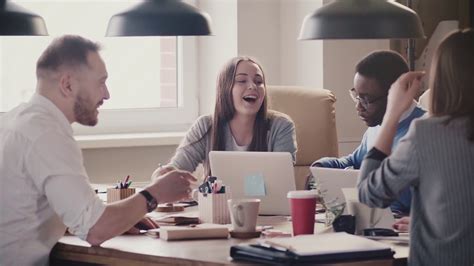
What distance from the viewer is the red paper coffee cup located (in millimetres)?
2816

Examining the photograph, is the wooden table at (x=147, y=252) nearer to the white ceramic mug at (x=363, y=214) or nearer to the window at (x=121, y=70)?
the white ceramic mug at (x=363, y=214)

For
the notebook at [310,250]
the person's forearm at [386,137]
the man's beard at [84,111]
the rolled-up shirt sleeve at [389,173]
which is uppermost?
the man's beard at [84,111]

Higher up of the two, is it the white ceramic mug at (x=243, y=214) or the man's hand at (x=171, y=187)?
the man's hand at (x=171, y=187)

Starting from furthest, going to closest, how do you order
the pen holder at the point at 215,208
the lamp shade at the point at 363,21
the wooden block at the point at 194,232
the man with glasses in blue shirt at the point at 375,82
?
the man with glasses in blue shirt at the point at 375,82
the pen holder at the point at 215,208
the lamp shade at the point at 363,21
the wooden block at the point at 194,232

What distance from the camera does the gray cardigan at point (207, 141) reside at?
400 cm

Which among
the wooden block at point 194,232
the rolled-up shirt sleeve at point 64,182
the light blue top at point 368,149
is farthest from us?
the light blue top at point 368,149

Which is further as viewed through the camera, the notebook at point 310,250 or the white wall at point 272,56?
the white wall at point 272,56

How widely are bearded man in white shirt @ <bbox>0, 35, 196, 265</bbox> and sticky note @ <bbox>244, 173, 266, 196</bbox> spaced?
0.41m

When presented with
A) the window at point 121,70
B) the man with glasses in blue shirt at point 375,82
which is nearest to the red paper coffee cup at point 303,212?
the man with glasses in blue shirt at point 375,82

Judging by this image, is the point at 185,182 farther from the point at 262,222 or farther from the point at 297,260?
the point at 297,260

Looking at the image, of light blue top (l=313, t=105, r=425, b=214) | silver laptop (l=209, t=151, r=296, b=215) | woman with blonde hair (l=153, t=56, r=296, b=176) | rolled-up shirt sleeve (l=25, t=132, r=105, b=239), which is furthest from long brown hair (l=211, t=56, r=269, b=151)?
rolled-up shirt sleeve (l=25, t=132, r=105, b=239)

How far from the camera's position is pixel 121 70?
17.1 feet

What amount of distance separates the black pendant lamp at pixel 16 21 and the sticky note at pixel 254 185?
875 millimetres

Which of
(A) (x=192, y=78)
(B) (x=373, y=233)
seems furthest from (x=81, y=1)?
(B) (x=373, y=233)
